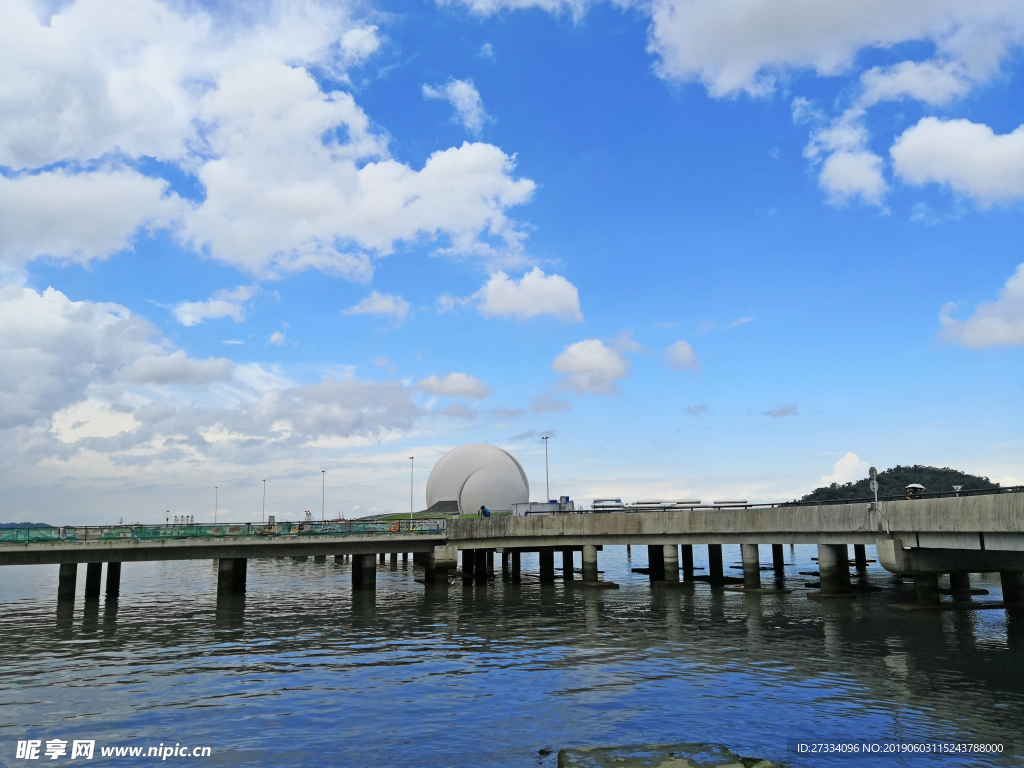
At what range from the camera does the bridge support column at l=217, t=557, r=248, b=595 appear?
166 ft

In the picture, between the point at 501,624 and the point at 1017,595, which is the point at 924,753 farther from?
the point at 1017,595

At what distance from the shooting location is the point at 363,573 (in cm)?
5438

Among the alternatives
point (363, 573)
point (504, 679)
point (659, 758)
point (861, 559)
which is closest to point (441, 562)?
point (363, 573)

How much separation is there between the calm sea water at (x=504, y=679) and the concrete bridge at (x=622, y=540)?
3.34 meters

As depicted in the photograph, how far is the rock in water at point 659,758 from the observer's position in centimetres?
1330

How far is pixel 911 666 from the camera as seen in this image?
970 inches

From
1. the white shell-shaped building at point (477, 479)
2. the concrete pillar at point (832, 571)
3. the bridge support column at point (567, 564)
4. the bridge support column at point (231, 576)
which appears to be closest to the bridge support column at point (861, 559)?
the concrete pillar at point (832, 571)

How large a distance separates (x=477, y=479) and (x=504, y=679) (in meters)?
91.2

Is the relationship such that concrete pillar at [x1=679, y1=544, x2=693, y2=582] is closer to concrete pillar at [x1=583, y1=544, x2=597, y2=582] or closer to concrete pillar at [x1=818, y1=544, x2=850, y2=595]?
concrete pillar at [x1=583, y1=544, x2=597, y2=582]

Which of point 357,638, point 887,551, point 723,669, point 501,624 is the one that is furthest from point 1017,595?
point 357,638

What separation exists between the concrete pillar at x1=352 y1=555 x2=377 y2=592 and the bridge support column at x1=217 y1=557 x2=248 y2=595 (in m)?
7.85

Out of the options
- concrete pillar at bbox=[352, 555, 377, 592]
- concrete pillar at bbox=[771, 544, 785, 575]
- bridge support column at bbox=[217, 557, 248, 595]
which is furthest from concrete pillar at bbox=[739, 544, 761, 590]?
bridge support column at bbox=[217, 557, 248, 595]

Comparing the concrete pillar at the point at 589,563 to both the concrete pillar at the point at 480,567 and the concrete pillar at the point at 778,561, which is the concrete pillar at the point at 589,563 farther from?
the concrete pillar at the point at 778,561

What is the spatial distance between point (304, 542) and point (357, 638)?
21.2 metres
